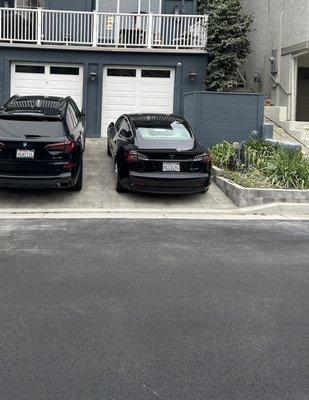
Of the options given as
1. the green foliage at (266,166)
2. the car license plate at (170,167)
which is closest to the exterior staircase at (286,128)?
the green foliage at (266,166)

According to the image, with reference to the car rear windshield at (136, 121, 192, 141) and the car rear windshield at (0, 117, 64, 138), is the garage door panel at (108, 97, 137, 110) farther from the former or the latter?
the car rear windshield at (0, 117, 64, 138)

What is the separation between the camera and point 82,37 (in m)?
18.0

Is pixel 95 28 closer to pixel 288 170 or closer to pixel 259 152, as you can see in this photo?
pixel 259 152

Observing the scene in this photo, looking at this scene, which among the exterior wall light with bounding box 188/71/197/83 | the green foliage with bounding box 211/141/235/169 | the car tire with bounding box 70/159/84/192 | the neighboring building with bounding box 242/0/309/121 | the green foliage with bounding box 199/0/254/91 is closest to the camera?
the car tire with bounding box 70/159/84/192

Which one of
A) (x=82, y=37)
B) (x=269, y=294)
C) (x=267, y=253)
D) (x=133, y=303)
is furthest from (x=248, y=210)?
(x=82, y=37)

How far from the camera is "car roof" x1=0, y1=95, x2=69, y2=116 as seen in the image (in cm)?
1019

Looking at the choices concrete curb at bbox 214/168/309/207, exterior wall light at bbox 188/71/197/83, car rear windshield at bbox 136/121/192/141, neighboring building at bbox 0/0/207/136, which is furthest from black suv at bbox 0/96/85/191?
exterior wall light at bbox 188/71/197/83

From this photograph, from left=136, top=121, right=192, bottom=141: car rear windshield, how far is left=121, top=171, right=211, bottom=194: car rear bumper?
947 millimetres

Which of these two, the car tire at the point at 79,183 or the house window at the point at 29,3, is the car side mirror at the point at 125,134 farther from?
the house window at the point at 29,3

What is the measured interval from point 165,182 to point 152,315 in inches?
213

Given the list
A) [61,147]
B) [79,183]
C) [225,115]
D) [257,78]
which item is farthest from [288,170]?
[257,78]

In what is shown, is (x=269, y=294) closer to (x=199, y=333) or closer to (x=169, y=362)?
(x=199, y=333)

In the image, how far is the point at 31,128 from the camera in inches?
387

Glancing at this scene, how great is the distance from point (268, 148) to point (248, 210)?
3342 mm
